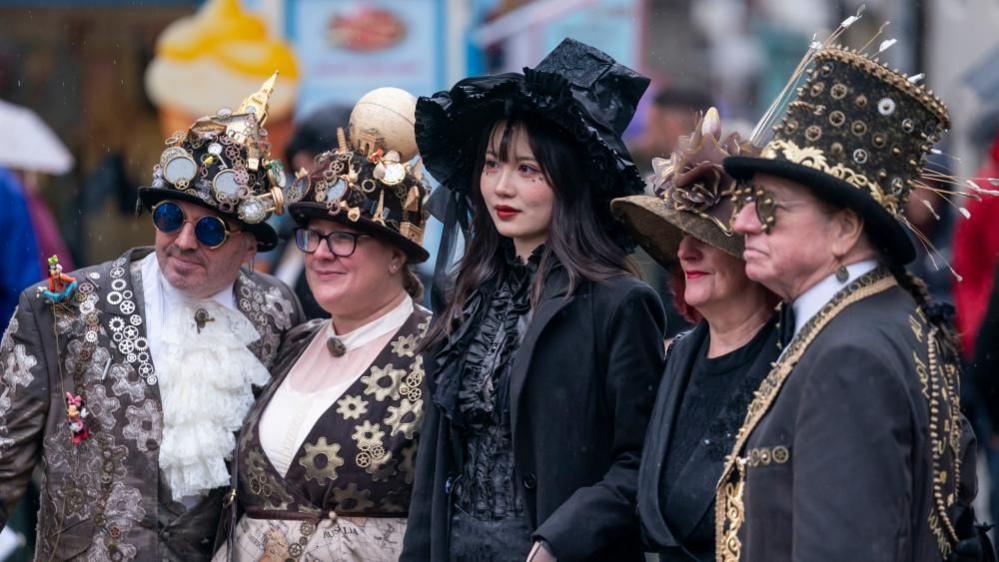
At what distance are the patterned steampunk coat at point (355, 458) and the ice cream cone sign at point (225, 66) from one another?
487 centimetres

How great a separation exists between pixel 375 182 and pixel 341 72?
4959 millimetres

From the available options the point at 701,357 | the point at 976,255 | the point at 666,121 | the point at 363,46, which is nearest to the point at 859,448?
the point at 701,357

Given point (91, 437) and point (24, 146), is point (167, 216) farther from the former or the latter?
point (24, 146)

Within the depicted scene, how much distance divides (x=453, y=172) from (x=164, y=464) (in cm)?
133

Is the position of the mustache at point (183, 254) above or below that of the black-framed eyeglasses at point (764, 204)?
below

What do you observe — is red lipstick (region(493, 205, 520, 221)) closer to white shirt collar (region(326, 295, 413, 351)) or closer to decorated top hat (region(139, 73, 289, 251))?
white shirt collar (region(326, 295, 413, 351))

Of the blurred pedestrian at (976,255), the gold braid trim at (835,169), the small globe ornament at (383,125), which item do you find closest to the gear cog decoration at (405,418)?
the small globe ornament at (383,125)

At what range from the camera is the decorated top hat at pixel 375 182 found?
5809 mm

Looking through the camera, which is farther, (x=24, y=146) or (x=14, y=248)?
(x=24, y=146)

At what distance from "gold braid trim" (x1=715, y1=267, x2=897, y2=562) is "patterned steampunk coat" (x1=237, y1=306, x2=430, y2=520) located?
153cm

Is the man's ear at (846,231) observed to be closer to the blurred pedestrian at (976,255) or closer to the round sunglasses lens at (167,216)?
the round sunglasses lens at (167,216)

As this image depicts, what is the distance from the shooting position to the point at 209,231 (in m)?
5.93

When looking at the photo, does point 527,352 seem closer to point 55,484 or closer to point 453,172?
point 453,172

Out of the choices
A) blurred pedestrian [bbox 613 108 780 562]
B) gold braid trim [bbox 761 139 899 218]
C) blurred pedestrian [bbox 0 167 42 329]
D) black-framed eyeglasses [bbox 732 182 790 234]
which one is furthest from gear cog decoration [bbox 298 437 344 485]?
blurred pedestrian [bbox 0 167 42 329]
